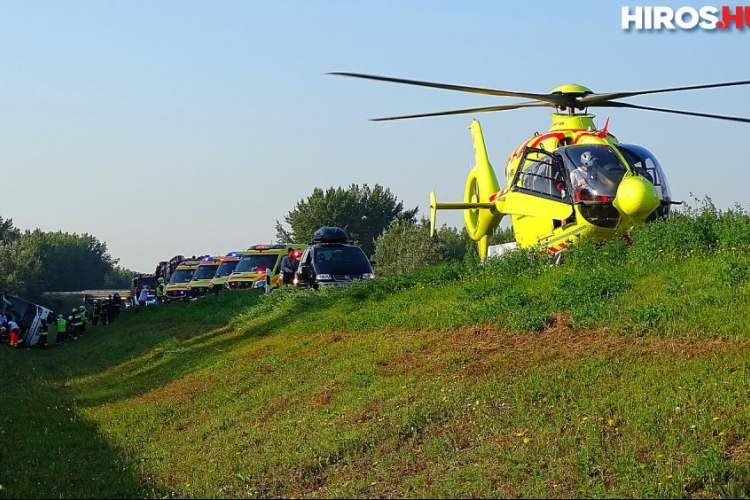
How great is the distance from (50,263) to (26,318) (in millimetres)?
96784

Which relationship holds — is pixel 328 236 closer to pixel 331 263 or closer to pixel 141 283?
pixel 331 263

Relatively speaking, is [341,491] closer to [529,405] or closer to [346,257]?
[529,405]

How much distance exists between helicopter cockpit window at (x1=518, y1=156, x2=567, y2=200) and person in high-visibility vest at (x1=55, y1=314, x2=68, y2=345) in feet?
65.3

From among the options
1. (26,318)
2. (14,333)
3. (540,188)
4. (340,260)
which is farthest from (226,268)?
(540,188)

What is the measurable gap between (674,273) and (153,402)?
7.67 metres

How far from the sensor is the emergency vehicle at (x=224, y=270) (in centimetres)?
3916

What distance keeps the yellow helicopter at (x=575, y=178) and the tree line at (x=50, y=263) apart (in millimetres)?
86857

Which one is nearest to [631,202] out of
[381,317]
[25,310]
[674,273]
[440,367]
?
[674,273]

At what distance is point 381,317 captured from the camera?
1584 centimetres

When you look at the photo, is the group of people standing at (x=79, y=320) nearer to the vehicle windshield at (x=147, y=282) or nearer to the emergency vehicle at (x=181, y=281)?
the emergency vehicle at (x=181, y=281)

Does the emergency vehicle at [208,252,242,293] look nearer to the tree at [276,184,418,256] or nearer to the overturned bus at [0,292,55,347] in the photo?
the overturned bus at [0,292,55,347]

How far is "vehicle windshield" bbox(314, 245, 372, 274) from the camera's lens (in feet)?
90.4

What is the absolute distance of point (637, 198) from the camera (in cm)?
1608

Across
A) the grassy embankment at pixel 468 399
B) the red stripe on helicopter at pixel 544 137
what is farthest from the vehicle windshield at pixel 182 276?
the red stripe on helicopter at pixel 544 137
